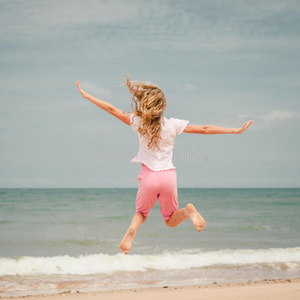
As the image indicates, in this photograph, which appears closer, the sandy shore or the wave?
the sandy shore

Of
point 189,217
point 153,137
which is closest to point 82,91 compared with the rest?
point 153,137

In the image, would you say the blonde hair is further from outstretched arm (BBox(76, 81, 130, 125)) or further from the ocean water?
the ocean water

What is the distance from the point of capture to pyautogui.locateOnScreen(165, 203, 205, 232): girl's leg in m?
4.27

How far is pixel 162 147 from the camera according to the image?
4379 mm

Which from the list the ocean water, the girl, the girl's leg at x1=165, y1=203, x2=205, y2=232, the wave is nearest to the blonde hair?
the girl

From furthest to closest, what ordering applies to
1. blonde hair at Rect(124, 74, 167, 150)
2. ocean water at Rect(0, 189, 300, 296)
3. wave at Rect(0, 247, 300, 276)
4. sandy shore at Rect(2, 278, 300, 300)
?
wave at Rect(0, 247, 300, 276) < ocean water at Rect(0, 189, 300, 296) < sandy shore at Rect(2, 278, 300, 300) < blonde hair at Rect(124, 74, 167, 150)

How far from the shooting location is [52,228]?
17.5 metres

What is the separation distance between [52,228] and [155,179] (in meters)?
14.2

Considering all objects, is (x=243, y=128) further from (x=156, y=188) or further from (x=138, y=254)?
(x=138, y=254)

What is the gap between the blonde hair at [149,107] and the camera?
425 centimetres

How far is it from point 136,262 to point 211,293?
3.57 m

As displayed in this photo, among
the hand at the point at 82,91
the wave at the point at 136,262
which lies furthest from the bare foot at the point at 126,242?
the wave at the point at 136,262

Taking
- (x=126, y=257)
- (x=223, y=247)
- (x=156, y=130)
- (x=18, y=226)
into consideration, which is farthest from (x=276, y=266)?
(x=18, y=226)

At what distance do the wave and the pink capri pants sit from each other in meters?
5.80
